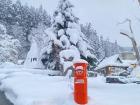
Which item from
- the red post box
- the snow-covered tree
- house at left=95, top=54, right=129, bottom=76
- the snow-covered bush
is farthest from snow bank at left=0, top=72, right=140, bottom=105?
house at left=95, top=54, right=129, bottom=76

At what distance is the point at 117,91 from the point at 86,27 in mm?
108035

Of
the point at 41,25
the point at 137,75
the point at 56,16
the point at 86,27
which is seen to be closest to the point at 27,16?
the point at 41,25

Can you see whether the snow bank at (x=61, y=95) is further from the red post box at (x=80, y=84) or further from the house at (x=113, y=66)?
the house at (x=113, y=66)

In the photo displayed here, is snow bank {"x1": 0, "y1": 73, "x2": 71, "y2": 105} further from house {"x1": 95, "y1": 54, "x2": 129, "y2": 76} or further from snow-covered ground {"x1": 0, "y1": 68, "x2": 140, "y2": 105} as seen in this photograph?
house {"x1": 95, "y1": 54, "x2": 129, "y2": 76}

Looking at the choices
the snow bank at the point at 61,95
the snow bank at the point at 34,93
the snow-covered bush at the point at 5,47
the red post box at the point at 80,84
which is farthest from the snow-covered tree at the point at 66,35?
the red post box at the point at 80,84

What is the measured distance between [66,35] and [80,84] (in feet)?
109

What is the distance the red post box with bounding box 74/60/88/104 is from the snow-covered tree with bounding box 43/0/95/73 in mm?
30305

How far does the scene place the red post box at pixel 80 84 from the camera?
A: 8180 millimetres

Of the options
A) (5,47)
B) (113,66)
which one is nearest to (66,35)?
(5,47)

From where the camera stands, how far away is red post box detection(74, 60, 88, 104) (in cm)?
818

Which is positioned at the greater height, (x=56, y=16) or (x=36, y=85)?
(x=56, y=16)

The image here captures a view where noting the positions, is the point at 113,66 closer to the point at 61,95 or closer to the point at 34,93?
the point at 34,93

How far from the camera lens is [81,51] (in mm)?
41031

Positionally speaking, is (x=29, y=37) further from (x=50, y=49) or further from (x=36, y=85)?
(x=36, y=85)
